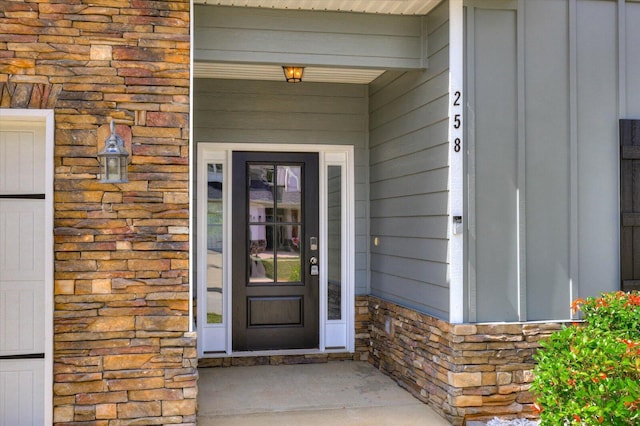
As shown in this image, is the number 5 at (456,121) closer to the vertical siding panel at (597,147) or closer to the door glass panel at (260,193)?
the vertical siding panel at (597,147)

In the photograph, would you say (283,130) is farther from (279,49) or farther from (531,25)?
(531,25)

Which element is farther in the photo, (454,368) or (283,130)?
(283,130)

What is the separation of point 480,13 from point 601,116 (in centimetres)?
115

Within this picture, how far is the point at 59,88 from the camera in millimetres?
Answer: 3816

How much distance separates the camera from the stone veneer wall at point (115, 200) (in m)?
3.78

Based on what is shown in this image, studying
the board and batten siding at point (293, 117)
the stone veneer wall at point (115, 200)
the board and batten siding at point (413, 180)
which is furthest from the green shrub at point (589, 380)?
the board and batten siding at point (293, 117)

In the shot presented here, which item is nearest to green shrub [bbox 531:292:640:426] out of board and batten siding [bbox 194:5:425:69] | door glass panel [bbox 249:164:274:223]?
board and batten siding [bbox 194:5:425:69]

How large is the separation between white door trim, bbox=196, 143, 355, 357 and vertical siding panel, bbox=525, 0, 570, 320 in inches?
78.6

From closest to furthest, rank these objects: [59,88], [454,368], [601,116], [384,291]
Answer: [59,88] → [454,368] → [601,116] → [384,291]

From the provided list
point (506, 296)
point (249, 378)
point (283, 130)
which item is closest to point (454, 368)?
point (506, 296)

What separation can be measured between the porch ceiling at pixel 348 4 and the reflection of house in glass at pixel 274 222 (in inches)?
70.9

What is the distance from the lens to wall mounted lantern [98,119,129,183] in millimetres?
3686

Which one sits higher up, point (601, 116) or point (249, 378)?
point (601, 116)

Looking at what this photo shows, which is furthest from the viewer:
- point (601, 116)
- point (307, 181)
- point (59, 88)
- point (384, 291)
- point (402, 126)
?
point (307, 181)
